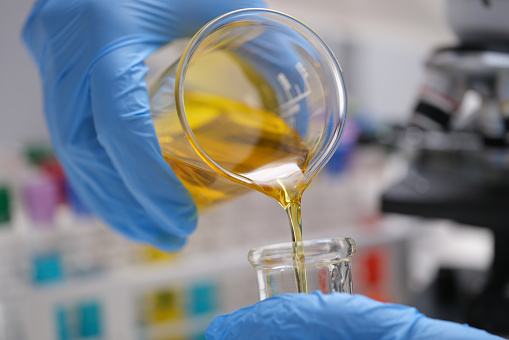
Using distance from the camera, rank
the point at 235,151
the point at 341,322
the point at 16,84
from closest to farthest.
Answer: the point at 341,322
the point at 235,151
the point at 16,84

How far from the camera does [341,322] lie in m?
0.63

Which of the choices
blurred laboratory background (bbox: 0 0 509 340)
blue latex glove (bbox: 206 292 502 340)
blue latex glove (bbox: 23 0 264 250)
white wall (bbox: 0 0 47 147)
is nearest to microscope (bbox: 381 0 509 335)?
blurred laboratory background (bbox: 0 0 509 340)

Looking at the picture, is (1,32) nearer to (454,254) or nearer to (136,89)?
(136,89)

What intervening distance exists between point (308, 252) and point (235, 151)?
232 millimetres

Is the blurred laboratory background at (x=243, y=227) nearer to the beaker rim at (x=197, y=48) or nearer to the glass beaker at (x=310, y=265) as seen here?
the beaker rim at (x=197, y=48)

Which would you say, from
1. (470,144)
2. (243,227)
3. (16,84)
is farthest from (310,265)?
(16,84)

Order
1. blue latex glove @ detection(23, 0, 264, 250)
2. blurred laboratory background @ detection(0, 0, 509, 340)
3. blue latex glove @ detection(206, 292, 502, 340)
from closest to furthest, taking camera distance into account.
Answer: blue latex glove @ detection(206, 292, 502, 340), blue latex glove @ detection(23, 0, 264, 250), blurred laboratory background @ detection(0, 0, 509, 340)

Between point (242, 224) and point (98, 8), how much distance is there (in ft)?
3.98

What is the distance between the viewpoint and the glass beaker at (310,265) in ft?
2.09

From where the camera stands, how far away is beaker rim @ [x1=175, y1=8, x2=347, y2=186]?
0.64m

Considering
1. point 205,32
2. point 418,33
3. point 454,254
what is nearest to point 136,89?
point 205,32

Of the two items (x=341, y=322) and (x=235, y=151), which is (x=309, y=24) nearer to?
(x=235, y=151)

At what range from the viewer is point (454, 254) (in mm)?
2531

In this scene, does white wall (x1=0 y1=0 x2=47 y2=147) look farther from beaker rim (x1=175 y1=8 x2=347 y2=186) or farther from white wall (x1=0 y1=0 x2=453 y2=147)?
beaker rim (x1=175 y1=8 x2=347 y2=186)
